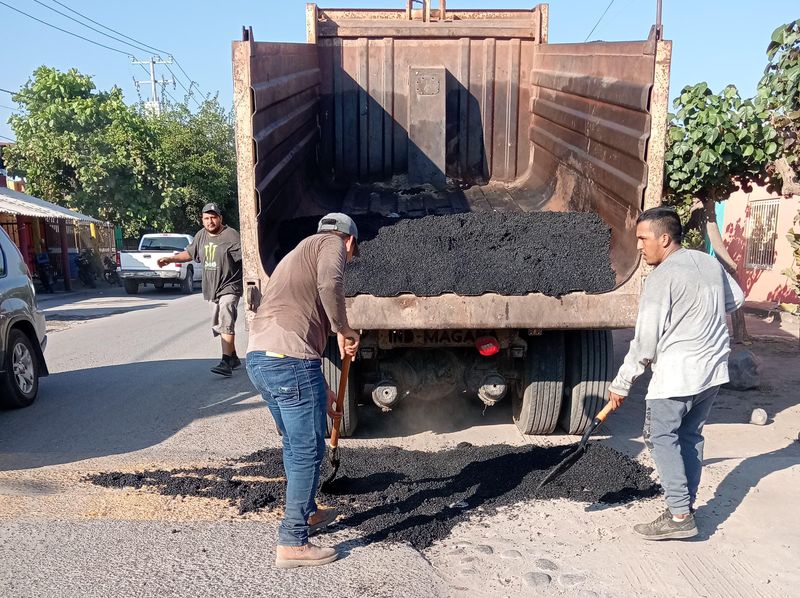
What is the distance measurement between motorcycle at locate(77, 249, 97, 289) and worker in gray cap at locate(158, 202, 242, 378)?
56.0 ft

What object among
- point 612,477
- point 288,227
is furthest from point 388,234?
point 612,477

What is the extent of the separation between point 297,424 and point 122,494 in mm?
1541

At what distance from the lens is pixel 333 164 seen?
6.33m

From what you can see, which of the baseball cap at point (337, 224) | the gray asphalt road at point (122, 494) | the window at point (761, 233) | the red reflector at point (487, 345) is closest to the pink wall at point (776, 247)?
the window at point (761, 233)

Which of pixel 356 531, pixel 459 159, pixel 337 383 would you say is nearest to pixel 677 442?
pixel 356 531

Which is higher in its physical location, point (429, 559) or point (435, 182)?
point (435, 182)

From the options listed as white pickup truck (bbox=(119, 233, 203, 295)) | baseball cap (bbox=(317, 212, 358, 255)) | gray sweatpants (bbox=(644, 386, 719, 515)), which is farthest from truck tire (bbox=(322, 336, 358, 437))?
Answer: white pickup truck (bbox=(119, 233, 203, 295))

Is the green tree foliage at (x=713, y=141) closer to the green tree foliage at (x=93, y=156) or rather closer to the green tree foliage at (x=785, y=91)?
the green tree foliage at (x=785, y=91)

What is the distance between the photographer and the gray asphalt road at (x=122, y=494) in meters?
2.91

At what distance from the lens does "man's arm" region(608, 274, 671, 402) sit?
3160 millimetres

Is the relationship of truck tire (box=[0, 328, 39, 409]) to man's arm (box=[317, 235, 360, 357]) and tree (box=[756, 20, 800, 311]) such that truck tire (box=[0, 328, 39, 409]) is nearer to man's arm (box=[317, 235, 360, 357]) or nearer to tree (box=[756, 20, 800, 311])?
man's arm (box=[317, 235, 360, 357])

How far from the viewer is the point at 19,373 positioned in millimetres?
5879

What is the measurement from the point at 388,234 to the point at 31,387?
13.1 ft

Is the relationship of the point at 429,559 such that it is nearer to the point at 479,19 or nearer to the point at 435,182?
the point at 435,182
